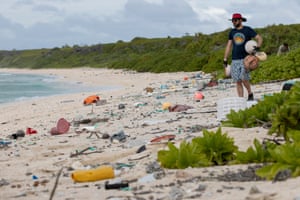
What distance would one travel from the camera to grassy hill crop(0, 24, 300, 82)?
13.8m

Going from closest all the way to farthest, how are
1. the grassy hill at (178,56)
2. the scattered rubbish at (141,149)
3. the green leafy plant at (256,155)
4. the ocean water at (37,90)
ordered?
the green leafy plant at (256,155), the scattered rubbish at (141,149), the grassy hill at (178,56), the ocean water at (37,90)

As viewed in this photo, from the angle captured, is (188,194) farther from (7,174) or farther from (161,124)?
(161,124)

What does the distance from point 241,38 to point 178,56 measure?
24.8m

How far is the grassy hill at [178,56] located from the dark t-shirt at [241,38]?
15.1 ft

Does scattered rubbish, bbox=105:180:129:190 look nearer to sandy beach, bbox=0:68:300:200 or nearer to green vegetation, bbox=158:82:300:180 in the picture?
sandy beach, bbox=0:68:300:200

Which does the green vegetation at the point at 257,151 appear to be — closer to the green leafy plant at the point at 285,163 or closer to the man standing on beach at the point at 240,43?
the green leafy plant at the point at 285,163

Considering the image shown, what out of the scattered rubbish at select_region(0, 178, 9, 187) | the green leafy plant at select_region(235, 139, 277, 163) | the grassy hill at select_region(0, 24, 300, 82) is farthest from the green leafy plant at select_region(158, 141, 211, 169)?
the grassy hill at select_region(0, 24, 300, 82)

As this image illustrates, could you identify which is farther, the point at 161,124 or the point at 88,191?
the point at 161,124

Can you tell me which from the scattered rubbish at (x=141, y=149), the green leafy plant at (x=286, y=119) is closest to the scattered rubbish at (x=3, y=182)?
the scattered rubbish at (x=141, y=149)

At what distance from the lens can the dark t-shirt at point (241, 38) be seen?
28.4 feet

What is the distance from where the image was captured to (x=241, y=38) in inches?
341

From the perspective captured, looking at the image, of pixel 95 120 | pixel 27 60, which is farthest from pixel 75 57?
pixel 95 120

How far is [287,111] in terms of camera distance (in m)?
4.91

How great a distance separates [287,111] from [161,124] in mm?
3229
